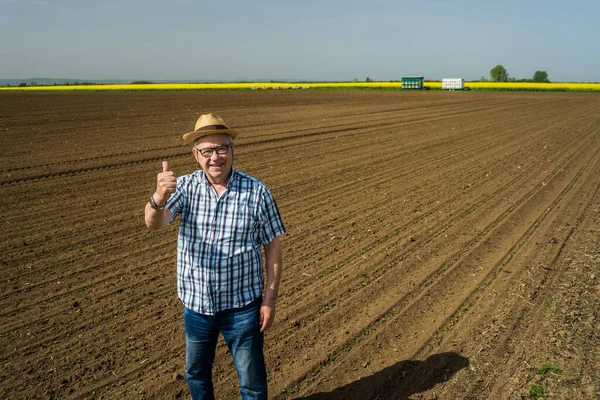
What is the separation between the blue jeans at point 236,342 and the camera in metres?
2.72

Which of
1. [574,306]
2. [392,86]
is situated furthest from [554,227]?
[392,86]

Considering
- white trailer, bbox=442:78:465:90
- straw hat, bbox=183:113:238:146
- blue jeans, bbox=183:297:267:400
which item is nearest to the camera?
straw hat, bbox=183:113:238:146

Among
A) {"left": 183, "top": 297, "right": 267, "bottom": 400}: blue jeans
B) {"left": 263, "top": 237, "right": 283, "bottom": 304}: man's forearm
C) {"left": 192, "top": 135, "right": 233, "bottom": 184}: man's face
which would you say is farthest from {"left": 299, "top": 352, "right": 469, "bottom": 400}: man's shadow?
{"left": 192, "top": 135, "right": 233, "bottom": 184}: man's face

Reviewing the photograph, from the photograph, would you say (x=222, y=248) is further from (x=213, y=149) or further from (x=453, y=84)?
(x=453, y=84)

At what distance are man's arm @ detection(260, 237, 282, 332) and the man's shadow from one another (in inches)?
49.7

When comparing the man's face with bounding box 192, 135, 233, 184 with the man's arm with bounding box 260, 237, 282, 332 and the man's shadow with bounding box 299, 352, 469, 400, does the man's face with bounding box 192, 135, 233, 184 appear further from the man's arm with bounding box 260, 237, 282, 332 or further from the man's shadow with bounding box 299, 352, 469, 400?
the man's shadow with bounding box 299, 352, 469, 400

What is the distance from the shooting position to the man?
104 inches

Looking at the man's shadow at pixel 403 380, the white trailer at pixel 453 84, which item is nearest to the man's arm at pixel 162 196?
the man's shadow at pixel 403 380

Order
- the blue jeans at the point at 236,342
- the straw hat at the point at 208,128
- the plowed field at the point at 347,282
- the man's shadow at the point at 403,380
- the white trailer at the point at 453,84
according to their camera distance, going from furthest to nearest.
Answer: the white trailer at the point at 453,84
the plowed field at the point at 347,282
the man's shadow at the point at 403,380
the blue jeans at the point at 236,342
the straw hat at the point at 208,128

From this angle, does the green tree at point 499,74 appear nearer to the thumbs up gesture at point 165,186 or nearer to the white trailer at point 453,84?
the white trailer at point 453,84

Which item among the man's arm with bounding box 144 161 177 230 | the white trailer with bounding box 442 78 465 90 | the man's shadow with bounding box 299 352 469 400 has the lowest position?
the man's shadow with bounding box 299 352 469 400

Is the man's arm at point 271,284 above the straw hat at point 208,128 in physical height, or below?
below

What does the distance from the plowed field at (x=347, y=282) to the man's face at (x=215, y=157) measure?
201cm

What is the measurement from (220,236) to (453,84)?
228ft
